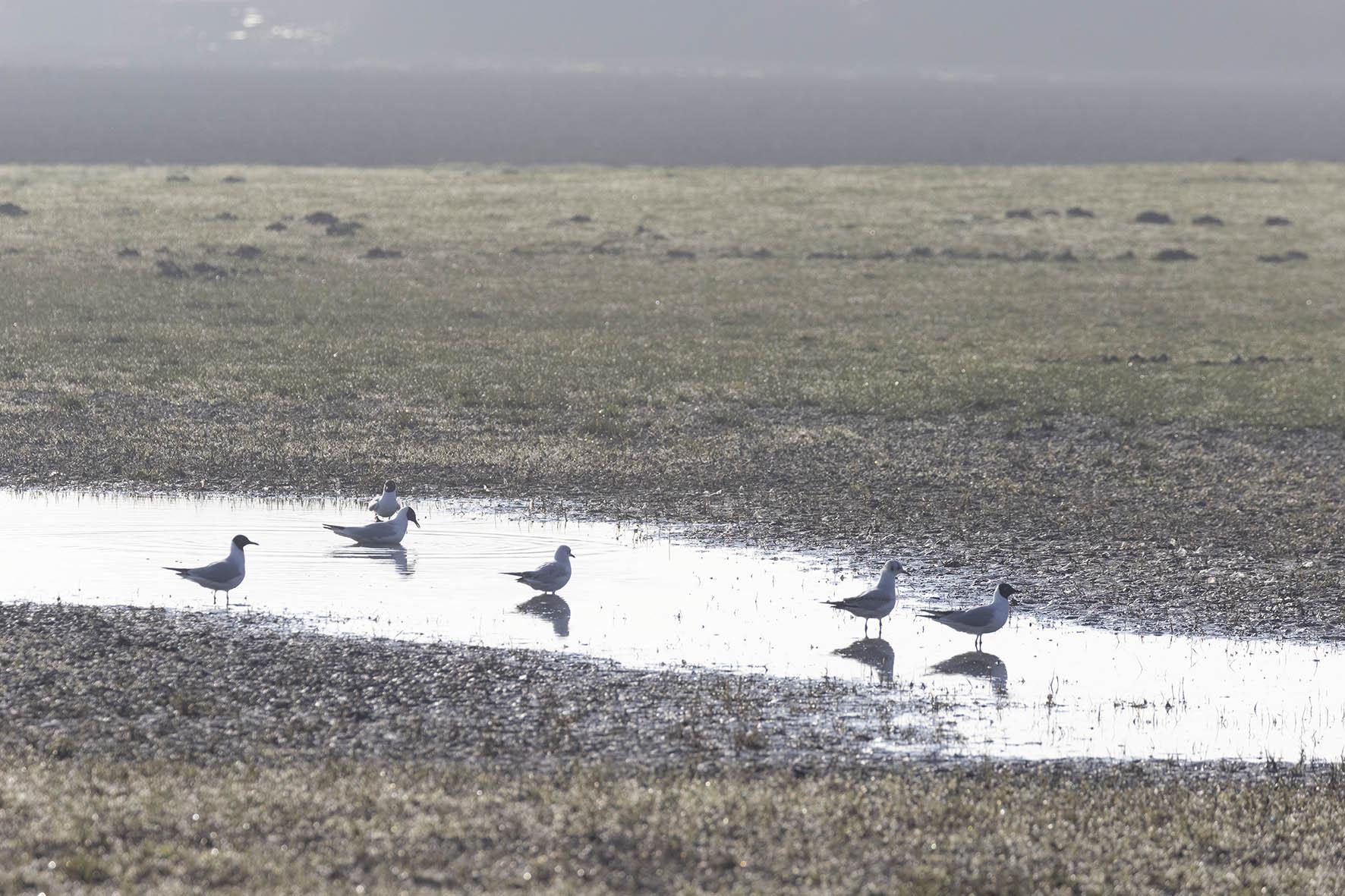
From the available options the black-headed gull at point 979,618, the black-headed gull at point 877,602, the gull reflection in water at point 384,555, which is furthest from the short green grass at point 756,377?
the gull reflection in water at point 384,555

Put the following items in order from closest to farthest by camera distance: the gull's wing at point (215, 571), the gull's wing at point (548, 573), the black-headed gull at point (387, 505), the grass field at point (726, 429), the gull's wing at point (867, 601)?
the grass field at point (726, 429), the gull's wing at point (867, 601), the gull's wing at point (215, 571), the gull's wing at point (548, 573), the black-headed gull at point (387, 505)

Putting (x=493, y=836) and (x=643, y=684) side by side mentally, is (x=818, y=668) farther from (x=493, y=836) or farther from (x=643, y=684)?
(x=493, y=836)

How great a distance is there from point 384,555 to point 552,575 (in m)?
2.96

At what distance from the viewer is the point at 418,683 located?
15352 mm

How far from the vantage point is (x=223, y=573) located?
59.4ft

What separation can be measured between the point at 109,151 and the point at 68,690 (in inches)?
5171

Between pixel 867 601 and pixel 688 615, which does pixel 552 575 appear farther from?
pixel 867 601

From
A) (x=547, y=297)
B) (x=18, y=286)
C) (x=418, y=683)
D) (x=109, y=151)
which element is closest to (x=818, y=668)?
(x=418, y=683)

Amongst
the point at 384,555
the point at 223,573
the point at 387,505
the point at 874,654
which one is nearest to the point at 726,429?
the point at 387,505

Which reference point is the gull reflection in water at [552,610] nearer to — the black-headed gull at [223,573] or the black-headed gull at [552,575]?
the black-headed gull at [552,575]

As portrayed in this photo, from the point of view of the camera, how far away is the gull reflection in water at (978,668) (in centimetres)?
1647

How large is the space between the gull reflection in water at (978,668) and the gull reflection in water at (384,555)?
6.51 m

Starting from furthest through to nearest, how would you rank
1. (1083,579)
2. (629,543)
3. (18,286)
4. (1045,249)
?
(1045,249) < (18,286) < (629,543) < (1083,579)

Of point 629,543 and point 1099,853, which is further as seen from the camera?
point 629,543
